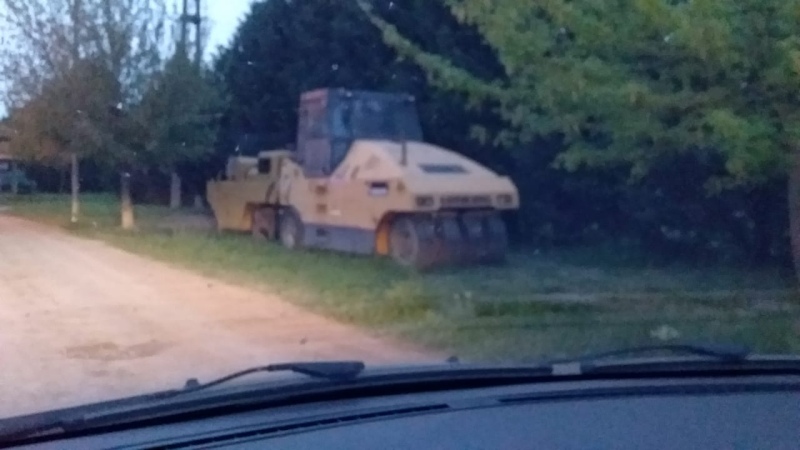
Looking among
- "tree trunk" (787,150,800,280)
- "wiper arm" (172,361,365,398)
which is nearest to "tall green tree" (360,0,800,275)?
"tree trunk" (787,150,800,280)

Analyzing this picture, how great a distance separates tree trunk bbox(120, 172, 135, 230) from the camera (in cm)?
2419

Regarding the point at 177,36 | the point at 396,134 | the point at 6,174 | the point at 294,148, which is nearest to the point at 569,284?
the point at 396,134

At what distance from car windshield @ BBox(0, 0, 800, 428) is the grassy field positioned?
0.19ft

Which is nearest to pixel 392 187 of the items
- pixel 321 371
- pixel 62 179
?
pixel 62 179

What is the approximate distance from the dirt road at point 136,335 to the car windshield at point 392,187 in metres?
0.05

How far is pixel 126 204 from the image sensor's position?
83.7ft

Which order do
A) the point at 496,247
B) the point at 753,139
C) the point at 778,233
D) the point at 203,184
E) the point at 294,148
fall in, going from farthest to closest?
1. the point at 203,184
2. the point at 294,148
3. the point at 496,247
4. the point at 778,233
5. the point at 753,139

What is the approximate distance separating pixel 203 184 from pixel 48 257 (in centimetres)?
618

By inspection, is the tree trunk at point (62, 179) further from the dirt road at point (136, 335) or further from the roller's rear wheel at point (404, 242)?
the roller's rear wheel at point (404, 242)

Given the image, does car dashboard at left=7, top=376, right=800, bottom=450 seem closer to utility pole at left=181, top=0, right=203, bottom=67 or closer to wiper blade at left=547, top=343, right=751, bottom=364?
wiper blade at left=547, top=343, right=751, bottom=364

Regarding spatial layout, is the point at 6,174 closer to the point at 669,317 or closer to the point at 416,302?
the point at 416,302

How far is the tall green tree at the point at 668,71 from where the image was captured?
34.1ft

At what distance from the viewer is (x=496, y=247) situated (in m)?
17.2

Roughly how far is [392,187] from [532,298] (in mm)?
4919
